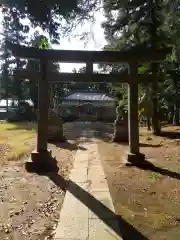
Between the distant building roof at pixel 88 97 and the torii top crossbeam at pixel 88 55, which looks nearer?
the torii top crossbeam at pixel 88 55

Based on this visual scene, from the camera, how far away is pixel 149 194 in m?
6.82

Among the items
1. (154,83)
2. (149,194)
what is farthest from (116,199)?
(154,83)

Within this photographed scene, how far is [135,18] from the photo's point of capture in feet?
57.3

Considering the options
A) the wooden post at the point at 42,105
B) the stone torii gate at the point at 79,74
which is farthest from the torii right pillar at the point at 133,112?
the wooden post at the point at 42,105

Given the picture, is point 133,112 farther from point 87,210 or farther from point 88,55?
point 87,210

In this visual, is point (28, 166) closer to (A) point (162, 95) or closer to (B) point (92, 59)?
(B) point (92, 59)

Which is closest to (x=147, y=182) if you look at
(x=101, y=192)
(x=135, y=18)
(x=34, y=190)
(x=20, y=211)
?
(x=101, y=192)

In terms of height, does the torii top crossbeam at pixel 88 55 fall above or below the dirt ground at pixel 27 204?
above

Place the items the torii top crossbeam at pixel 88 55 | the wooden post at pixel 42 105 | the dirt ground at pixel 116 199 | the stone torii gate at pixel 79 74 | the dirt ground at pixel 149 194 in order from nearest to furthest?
1. the dirt ground at pixel 116 199
2. the dirt ground at pixel 149 194
3. the torii top crossbeam at pixel 88 55
4. the stone torii gate at pixel 79 74
5. the wooden post at pixel 42 105

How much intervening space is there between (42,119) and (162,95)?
43.6 ft

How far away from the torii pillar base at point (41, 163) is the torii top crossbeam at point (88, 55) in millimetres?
2880

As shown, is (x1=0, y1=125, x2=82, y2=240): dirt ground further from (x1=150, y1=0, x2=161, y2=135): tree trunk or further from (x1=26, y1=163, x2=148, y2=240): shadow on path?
(x1=150, y1=0, x2=161, y2=135): tree trunk

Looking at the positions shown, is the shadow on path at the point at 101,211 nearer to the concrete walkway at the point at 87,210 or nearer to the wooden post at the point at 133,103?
the concrete walkway at the point at 87,210

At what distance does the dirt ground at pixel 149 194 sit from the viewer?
4.98 meters
